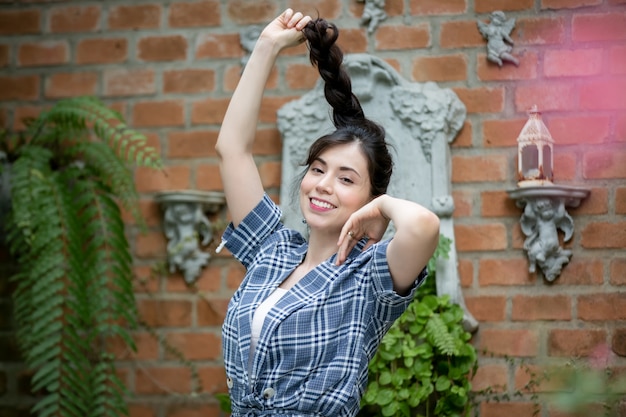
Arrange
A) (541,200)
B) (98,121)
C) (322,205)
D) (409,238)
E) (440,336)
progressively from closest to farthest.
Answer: (409,238)
(322,205)
(440,336)
(541,200)
(98,121)

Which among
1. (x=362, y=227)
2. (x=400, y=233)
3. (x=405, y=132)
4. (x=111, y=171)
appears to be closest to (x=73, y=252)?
(x=111, y=171)

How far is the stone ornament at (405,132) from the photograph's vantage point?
297 centimetres

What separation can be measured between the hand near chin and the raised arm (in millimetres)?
356

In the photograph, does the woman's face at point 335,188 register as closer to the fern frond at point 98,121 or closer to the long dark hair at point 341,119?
the long dark hair at point 341,119

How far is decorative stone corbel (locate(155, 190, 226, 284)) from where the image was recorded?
314 cm

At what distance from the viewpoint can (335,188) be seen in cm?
202

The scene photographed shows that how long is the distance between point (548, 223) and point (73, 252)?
1.47 metres

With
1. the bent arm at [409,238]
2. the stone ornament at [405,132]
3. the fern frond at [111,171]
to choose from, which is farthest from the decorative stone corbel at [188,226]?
the bent arm at [409,238]

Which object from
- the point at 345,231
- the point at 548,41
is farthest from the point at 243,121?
the point at 548,41

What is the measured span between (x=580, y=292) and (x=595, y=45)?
0.77 m

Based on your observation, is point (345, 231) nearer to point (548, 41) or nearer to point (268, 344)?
point (268, 344)

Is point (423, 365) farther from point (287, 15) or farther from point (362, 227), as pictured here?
point (287, 15)

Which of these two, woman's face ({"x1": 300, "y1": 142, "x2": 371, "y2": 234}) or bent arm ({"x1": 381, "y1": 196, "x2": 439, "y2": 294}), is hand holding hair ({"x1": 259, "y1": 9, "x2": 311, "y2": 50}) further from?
bent arm ({"x1": 381, "y1": 196, "x2": 439, "y2": 294})

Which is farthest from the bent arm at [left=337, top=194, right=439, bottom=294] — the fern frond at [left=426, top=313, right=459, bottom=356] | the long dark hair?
the fern frond at [left=426, top=313, right=459, bottom=356]
